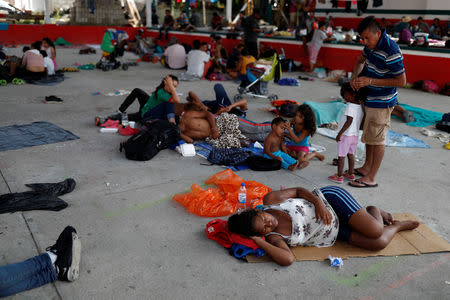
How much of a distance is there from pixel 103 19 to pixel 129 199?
958 inches

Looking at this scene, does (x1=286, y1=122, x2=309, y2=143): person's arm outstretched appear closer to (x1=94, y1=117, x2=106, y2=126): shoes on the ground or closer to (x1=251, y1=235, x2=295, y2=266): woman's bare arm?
(x1=251, y1=235, x2=295, y2=266): woman's bare arm

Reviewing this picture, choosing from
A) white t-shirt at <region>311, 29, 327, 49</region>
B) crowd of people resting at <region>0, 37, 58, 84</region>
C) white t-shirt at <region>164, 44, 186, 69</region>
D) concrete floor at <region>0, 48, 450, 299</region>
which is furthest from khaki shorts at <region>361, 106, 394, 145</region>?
white t-shirt at <region>164, 44, 186, 69</region>

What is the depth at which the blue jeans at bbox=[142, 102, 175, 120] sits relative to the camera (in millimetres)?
6527

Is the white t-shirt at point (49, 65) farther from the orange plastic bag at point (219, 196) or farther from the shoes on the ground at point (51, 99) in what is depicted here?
the orange plastic bag at point (219, 196)

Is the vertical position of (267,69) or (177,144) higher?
(267,69)

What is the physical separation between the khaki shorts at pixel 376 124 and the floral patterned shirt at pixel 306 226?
163 centimetres

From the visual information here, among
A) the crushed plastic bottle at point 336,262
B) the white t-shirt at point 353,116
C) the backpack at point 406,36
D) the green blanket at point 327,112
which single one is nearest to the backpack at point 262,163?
the white t-shirt at point 353,116

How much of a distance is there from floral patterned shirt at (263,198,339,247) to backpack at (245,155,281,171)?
1.72 meters

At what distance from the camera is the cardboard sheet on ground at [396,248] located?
10.5ft

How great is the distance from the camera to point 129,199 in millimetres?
4098

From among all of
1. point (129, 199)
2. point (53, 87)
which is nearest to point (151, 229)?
point (129, 199)

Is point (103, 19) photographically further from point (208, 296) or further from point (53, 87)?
point (208, 296)

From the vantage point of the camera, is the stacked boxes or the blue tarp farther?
the stacked boxes

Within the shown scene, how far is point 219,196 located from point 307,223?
1160 mm
